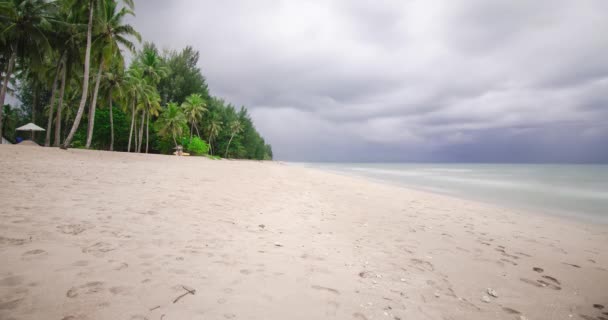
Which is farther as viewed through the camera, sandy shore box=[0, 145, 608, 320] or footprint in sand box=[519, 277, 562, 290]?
footprint in sand box=[519, 277, 562, 290]

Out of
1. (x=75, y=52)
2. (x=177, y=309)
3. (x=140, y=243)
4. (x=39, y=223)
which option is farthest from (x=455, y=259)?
(x=75, y=52)

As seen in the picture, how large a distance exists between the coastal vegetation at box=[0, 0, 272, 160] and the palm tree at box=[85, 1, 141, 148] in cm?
7

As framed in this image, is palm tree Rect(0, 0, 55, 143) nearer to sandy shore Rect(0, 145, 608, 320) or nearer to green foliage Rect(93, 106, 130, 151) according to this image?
green foliage Rect(93, 106, 130, 151)

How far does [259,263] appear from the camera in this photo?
2865mm

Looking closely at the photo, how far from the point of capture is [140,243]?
2.99 meters

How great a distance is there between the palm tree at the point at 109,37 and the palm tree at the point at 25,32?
14.8 ft

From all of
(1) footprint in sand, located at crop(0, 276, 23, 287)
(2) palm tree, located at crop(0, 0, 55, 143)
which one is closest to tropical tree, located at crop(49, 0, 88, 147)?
(2) palm tree, located at crop(0, 0, 55, 143)

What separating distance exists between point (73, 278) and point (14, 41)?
29.4m

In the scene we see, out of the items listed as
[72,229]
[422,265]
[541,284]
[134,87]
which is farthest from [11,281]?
[134,87]

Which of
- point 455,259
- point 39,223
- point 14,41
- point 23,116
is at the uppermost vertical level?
point 14,41

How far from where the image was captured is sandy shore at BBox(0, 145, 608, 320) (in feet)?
6.48

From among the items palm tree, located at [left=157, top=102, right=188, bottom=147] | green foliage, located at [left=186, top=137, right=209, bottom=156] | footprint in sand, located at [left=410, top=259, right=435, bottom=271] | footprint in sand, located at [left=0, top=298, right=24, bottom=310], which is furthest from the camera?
green foliage, located at [left=186, top=137, right=209, bottom=156]

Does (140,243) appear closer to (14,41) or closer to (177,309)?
(177,309)

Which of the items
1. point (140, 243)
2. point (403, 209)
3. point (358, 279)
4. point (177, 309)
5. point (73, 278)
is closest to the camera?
point (177, 309)
